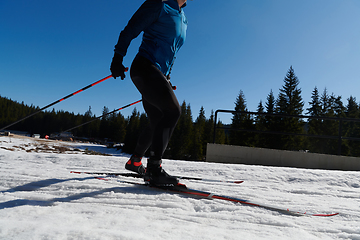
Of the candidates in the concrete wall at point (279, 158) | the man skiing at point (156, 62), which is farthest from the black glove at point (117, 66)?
the concrete wall at point (279, 158)

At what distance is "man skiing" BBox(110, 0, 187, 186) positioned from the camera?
1.62m

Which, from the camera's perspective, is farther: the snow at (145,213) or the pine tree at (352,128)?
the pine tree at (352,128)

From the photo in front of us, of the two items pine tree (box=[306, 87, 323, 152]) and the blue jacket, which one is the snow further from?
pine tree (box=[306, 87, 323, 152])

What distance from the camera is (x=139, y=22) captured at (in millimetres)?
1691

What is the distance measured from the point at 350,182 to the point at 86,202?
2729 mm

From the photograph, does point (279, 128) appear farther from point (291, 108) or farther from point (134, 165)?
point (134, 165)

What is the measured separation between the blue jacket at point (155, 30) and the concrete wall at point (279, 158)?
3158 mm

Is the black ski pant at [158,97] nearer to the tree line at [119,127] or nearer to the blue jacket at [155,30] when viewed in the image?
the blue jacket at [155,30]

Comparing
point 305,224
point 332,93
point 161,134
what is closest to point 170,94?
point 161,134

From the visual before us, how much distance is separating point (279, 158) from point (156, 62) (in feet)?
12.2

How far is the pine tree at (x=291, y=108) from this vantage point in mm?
35319

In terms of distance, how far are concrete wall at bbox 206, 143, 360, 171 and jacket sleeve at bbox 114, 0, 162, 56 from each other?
3.30 meters

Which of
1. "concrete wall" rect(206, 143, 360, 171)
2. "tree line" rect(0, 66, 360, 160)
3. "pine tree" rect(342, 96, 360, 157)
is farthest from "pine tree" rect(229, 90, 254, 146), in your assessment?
"concrete wall" rect(206, 143, 360, 171)

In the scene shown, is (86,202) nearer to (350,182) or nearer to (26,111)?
(350,182)
